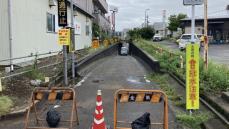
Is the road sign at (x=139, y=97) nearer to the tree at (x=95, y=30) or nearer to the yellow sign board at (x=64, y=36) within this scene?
the yellow sign board at (x=64, y=36)

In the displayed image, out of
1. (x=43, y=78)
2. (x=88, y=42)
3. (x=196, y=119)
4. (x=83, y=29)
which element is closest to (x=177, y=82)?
(x=43, y=78)

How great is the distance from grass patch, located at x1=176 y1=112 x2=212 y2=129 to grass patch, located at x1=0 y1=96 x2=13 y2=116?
155 inches

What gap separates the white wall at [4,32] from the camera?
53.5 ft

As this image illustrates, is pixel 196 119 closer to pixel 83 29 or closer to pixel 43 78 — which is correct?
pixel 43 78

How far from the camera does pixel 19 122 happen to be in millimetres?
9031

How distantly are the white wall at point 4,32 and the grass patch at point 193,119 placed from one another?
9.46 metres

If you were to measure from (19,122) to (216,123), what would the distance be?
4217 mm

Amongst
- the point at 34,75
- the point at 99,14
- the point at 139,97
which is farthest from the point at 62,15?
the point at 99,14

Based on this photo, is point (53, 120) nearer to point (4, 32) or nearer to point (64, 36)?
point (64, 36)

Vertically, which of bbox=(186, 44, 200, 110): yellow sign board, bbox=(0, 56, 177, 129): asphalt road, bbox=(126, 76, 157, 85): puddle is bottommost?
bbox=(0, 56, 177, 129): asphalt road

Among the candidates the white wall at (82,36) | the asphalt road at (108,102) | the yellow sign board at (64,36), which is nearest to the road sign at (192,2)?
the asphalt road at (108,102)

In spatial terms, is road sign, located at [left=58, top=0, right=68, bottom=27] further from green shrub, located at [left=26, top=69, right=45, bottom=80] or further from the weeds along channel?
the weeds along channel

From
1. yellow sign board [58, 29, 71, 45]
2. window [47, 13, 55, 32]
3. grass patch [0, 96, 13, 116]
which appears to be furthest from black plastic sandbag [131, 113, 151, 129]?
window [47, 13, 55, 32]

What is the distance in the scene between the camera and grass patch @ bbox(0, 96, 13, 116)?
941cm
